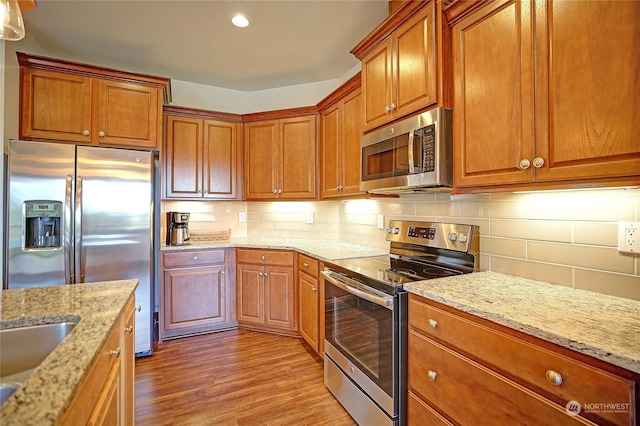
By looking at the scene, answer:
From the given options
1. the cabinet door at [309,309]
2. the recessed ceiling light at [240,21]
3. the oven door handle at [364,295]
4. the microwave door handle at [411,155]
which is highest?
the recessed ceiling light at [240,21]

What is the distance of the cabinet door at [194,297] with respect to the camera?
2.80 metres

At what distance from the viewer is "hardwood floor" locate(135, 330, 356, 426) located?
5.87 feet

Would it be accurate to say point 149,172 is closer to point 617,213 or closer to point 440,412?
point 440,412

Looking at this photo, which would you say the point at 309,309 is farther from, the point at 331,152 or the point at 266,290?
the point at 331,152

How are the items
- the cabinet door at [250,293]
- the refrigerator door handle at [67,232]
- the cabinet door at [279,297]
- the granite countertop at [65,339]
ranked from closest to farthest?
1. the granite countertop at [65,339]
2. the refrigerator door handle at [67,232]
3. the cabinet door at [279,297]
4. the cabinet door at [250,293]

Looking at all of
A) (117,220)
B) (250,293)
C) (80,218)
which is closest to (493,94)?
(250,293)

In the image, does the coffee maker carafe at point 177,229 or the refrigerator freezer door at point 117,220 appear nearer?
the refrigerator freezer door at point 117,220

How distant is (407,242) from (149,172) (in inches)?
84.0

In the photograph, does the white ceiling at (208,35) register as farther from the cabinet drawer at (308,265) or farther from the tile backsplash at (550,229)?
the cabinet drawer at (308,265)

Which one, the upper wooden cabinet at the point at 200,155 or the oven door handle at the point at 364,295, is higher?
the upper wooden cabinet at the point at 200,155

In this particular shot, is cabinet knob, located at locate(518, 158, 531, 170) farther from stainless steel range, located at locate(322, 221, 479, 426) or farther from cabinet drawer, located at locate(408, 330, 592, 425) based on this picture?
cabinet drawer, located at locate(408, 330, 592, 425)

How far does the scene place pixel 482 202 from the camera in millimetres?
1717

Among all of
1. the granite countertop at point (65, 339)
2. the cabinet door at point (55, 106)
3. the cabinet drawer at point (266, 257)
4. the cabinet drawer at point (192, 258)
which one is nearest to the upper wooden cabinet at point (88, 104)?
the cabinet door at point (55, 106)

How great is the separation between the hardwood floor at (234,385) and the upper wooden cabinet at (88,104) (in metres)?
1.84
